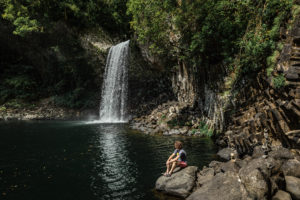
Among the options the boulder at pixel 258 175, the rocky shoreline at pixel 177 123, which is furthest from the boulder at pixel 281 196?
the rocky shoreline at pixel 177 123

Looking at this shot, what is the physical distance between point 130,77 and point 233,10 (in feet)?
62.1

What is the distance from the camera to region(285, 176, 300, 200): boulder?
6.52m

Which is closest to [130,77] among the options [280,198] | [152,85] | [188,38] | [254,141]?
[152,85]

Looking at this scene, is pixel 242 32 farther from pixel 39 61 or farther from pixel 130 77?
pixel 39 61

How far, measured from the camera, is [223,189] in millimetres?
6922

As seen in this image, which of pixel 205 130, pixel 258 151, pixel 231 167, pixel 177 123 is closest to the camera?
pixel 231 167

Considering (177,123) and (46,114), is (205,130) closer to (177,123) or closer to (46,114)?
(177,123)

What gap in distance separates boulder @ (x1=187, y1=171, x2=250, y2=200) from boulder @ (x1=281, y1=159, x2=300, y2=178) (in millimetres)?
1734

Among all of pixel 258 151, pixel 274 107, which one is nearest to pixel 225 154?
pixel 258 151

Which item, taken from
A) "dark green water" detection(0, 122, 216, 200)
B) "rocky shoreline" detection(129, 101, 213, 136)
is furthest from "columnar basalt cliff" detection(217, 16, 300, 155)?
"rocky shoreline" detection(129, 101, 213, 136)

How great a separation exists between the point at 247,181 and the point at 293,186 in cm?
147

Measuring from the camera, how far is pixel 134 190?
835cm

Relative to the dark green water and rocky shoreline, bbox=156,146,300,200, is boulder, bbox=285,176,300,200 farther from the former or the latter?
the dark green water

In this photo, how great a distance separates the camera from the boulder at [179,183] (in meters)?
7.85
